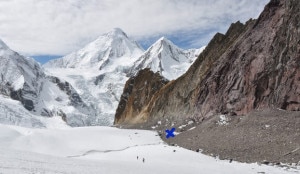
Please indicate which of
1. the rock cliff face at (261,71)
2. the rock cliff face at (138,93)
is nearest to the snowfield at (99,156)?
the rock cliff face at (261,71)

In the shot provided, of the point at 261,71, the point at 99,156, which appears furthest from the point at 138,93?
the point at 99,156

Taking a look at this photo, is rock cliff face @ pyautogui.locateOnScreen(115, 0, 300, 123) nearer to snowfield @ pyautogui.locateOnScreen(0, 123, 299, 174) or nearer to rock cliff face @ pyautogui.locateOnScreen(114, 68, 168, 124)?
snowfield @ pyautogui.locateOnScreen(0, 123, 299, 174)

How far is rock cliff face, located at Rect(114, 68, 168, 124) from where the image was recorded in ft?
479

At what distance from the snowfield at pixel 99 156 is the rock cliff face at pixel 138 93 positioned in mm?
64148

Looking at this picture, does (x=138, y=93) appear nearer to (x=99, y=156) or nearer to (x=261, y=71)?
(x=261, y=71)

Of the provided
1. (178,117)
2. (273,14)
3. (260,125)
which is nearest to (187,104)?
(178,117)

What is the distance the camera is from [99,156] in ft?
188

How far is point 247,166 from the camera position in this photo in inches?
1550

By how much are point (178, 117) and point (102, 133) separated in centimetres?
1752

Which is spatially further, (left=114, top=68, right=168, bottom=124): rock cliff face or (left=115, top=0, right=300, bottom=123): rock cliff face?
(left=114, top=68, right=168, bottom=124): rock cliff face

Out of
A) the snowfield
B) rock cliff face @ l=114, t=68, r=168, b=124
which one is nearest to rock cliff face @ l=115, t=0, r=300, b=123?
the snowfield

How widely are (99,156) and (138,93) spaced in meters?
95.6

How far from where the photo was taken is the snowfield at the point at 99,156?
120 feet

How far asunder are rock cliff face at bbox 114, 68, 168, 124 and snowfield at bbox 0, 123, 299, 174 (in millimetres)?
64148
